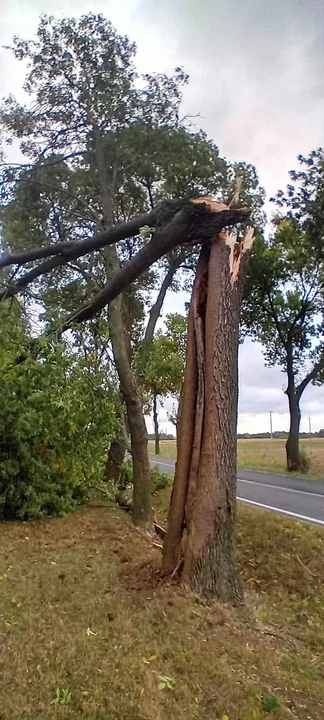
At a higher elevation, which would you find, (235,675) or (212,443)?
(212,443)

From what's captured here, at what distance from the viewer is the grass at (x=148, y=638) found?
3.65 meters

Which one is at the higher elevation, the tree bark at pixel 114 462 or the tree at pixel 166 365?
the tree at pixel 166 365

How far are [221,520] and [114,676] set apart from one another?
213 cm

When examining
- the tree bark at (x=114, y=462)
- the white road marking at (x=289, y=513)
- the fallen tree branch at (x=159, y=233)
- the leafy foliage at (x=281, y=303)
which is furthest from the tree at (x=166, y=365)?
the fallen tree branch at (x=159, y=233)

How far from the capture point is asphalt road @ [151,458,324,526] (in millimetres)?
12055

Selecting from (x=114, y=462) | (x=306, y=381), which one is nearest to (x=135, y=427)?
(x=114, y=462)

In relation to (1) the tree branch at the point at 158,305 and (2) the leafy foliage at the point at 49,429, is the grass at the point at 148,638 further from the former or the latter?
(1) the tree branch at the point at 158,305

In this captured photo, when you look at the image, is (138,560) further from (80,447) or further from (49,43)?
(49,43)

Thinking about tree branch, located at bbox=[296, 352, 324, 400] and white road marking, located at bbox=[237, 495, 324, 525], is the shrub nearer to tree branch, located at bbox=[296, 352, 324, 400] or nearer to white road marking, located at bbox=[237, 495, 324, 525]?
white road marking, located at bbox=[237, 495, 324, 525]

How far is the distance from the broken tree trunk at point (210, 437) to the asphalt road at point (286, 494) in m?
5.25

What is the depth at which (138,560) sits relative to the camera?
6.95 meters

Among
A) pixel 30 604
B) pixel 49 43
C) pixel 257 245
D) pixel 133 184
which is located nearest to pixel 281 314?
pixel 257 245

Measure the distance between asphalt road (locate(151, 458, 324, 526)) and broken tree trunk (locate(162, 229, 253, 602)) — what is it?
525 cm

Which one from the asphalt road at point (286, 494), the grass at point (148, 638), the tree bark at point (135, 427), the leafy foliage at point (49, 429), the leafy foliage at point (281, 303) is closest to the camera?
the grass at point (148, 638)
